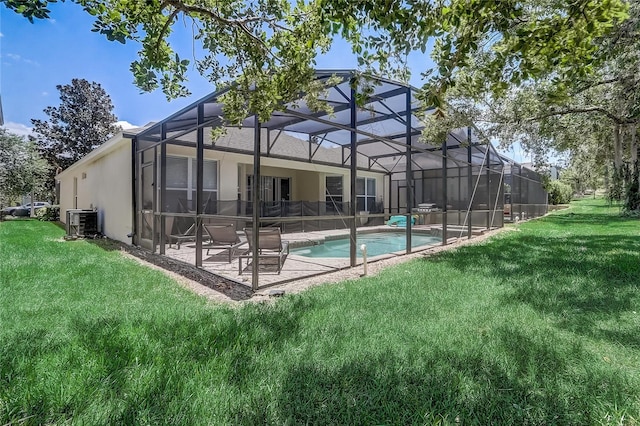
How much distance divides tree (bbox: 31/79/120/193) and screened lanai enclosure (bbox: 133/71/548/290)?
22.9m

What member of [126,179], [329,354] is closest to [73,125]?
[126,179]

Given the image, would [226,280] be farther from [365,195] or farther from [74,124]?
[74,124]

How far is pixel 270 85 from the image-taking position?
4199mm

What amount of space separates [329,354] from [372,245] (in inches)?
376

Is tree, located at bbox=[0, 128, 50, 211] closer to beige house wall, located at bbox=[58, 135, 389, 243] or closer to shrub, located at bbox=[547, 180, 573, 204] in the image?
beige house wall, located at bbox=[58, 135, 389, 243]

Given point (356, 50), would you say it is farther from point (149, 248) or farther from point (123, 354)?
point (149, 248)

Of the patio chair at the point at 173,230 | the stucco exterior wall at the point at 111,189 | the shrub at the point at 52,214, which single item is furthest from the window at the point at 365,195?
the shrub at the point at 52,214

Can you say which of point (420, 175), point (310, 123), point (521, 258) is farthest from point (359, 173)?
point (521, 258)

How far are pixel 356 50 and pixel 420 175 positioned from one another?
15736mm

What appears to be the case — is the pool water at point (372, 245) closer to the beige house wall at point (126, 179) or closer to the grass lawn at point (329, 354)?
the beige house wall at point (126, 179)

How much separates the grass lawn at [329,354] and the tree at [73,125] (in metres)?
29.5

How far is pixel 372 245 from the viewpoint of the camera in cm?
1218

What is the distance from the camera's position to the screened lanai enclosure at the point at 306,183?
643 centimetres

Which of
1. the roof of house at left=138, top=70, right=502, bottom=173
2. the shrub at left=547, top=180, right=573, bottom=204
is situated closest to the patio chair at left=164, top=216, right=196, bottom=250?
the roof of house at left=138, top=70, right=502, bottom=173
